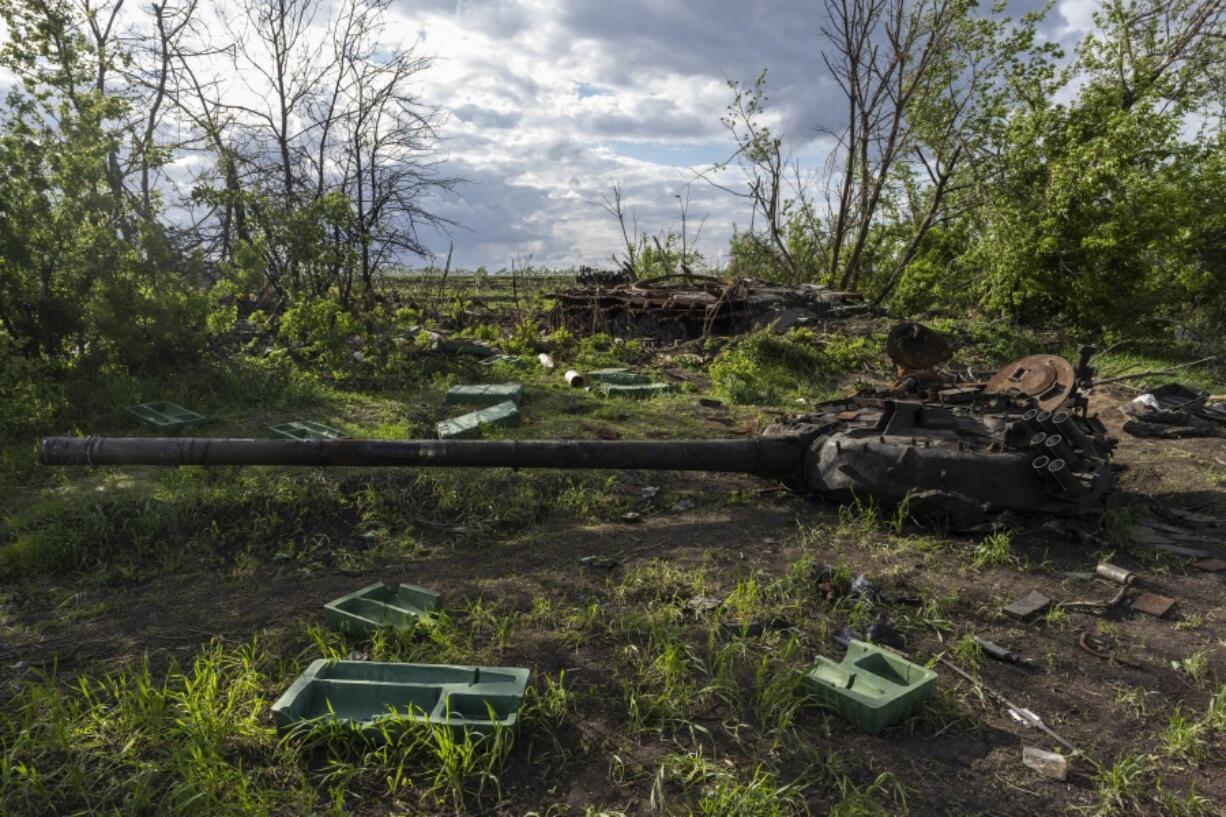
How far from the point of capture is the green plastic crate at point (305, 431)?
632cm

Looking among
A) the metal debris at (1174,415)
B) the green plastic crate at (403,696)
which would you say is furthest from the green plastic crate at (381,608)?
the metal debris at (1174,415)

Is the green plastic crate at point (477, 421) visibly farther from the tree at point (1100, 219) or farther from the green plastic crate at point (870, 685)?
the tree at point (1100, 219)

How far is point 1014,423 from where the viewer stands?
4652 mm

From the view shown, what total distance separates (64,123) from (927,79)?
1520cm

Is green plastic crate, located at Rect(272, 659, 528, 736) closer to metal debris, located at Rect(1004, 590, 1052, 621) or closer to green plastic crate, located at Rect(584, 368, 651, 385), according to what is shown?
metal debris, located at Rect(1004, 590, 1052, 621)

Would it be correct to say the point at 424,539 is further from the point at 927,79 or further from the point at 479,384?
the point at 927,79

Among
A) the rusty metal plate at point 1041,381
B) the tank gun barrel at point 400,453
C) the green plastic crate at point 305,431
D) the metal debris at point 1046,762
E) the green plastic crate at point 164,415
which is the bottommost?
the metal debris at point 1046,762

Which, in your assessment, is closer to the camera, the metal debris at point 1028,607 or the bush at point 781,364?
the metal debris at point 1028,607

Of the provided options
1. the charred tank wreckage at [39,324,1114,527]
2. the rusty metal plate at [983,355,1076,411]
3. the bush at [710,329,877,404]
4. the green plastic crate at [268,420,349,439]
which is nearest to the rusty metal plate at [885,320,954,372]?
the rusty metal plate at [983,355,1076,411]

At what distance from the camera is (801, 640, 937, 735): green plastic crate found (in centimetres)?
277

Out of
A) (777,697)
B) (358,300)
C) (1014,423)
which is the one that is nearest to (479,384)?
(358,300)

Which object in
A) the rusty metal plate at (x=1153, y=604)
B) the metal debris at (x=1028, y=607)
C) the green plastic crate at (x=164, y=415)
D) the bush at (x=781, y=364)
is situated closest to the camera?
the metal debris at (x=1028, y=607)

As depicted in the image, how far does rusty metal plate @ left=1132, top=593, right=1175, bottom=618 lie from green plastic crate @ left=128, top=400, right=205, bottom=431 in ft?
23.4

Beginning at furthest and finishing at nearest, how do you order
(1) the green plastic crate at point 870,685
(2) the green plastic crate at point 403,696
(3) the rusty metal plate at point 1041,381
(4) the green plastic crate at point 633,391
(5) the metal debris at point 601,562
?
(4) the green plastic crate at point 633,391 → (3) the rusty metal plate at point 1041,381 → (5) the metal debris at point 601,562 → (1) the green plastic crate at point 870,685 → (2) the green plastic crate at point 403,696
